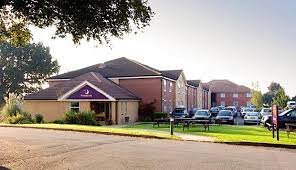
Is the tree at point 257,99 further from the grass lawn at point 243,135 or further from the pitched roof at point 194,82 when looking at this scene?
the grass lawn at point 243,135

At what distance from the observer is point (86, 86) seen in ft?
139

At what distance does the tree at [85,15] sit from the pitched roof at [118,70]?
31726 millimetres

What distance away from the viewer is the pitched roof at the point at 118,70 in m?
50.2

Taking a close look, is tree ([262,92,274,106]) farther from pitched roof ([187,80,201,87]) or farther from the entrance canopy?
the entrance canopy

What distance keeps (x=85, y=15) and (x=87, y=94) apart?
2778 cm

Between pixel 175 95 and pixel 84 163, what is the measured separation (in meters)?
44.7

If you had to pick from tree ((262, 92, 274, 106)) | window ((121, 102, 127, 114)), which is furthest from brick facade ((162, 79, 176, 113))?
tree ((262, 92, 274, 106))

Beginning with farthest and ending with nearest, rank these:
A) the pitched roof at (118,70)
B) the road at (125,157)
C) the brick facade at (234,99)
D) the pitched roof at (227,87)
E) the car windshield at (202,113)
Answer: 1. the pitched roof at (227,87)
2. the brick facade at (234,99)
3. the pitched roof at (118,70)
4. the car windshield at (202,113)
5. the road at (125,157)

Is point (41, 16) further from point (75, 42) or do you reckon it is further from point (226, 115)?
point (226, 115)

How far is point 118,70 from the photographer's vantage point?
52.8m

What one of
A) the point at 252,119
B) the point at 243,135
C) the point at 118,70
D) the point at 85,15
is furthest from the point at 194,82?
the point at 85,15

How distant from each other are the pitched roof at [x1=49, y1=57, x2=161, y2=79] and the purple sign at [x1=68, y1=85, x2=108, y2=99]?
A: 8.59m

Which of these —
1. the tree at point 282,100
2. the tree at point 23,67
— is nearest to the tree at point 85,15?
the tree at point 282,100

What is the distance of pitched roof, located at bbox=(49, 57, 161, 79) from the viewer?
50.2 metres
